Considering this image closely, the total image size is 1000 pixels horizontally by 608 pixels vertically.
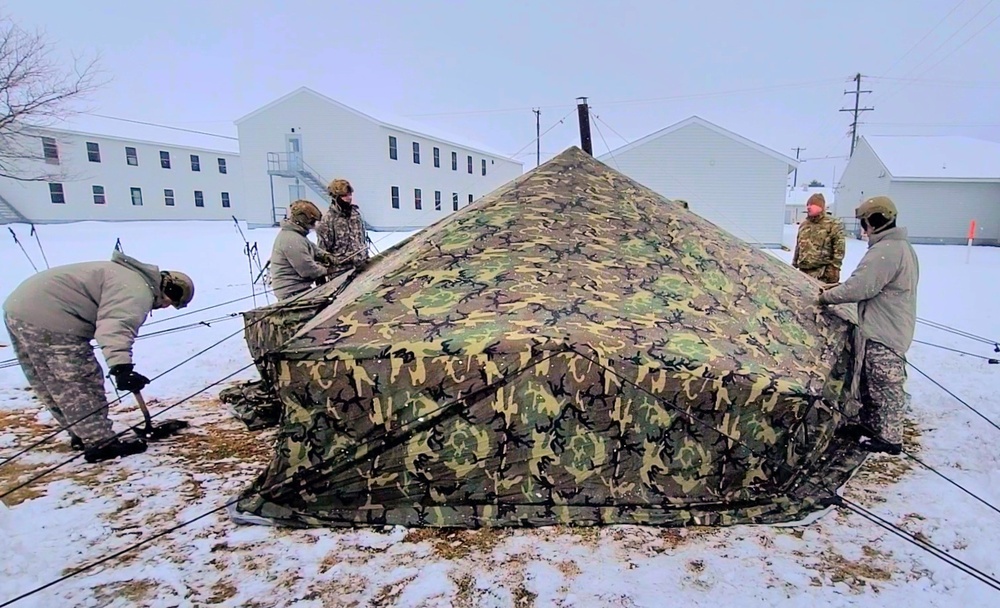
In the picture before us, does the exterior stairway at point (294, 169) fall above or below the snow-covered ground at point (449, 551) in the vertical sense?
above

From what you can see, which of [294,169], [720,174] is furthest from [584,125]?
[294,169]

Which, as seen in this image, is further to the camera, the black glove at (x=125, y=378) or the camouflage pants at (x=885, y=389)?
the camouflage pants at (x=885, y=389)

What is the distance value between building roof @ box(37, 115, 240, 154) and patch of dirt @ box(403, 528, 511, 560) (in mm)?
26381

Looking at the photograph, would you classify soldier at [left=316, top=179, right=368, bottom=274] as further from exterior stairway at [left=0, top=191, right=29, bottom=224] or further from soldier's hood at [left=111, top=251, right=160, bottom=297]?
exterior stairway at [left=0, top=191, right=29, bottom=224]

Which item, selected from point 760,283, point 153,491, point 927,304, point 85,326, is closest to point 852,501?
point 760,283

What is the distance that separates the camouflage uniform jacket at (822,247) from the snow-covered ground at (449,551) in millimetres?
2243

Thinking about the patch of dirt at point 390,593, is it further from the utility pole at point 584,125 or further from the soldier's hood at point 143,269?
the utility pole at point 584,125

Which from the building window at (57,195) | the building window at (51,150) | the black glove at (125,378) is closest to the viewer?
the black glove at (125,378)

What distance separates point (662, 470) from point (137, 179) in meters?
29.0

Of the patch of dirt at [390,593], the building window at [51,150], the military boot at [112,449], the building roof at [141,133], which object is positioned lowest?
the patch of dirt at [390,593]

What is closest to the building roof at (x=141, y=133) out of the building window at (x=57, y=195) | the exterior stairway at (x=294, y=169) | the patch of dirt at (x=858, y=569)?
the building window at (x=57, y=195)

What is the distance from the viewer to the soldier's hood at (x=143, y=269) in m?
3.46

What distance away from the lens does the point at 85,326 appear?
11.2 ft

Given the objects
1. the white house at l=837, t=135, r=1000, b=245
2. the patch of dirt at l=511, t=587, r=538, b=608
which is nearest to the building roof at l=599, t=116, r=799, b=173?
the white house at l=837, t=135, r=1000, b=245
